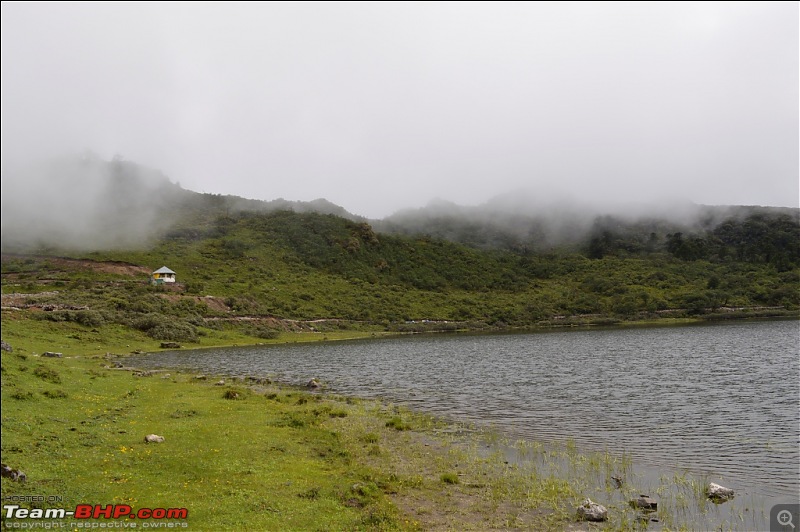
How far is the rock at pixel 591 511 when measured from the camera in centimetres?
1559

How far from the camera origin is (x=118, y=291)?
108312mm

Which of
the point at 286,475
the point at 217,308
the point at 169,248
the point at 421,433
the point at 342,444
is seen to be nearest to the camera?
the point at 286,475

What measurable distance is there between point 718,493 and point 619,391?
937 inches

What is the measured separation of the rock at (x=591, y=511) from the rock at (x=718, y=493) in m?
4.48

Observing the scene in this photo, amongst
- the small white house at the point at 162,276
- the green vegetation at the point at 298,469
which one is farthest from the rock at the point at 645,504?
the small white house at the point at 162,276

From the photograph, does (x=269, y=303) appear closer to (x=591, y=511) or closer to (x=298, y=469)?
(x=298, y=469)

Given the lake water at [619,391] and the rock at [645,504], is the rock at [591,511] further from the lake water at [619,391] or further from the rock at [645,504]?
the lake water at [619,391]

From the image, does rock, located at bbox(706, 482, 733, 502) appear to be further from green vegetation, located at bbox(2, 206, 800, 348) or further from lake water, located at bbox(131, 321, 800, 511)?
green vegetation, located at bbox(2, 206, 800, 348)

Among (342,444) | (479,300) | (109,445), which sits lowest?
(479,300)

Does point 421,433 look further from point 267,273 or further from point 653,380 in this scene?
point 267,273

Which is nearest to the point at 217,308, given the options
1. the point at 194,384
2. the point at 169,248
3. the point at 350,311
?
the point at 350,311

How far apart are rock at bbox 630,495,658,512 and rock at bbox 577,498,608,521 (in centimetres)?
142

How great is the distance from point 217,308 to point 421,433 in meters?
105

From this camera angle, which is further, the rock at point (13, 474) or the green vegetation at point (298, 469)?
the green vegetation at point (298, 469)
